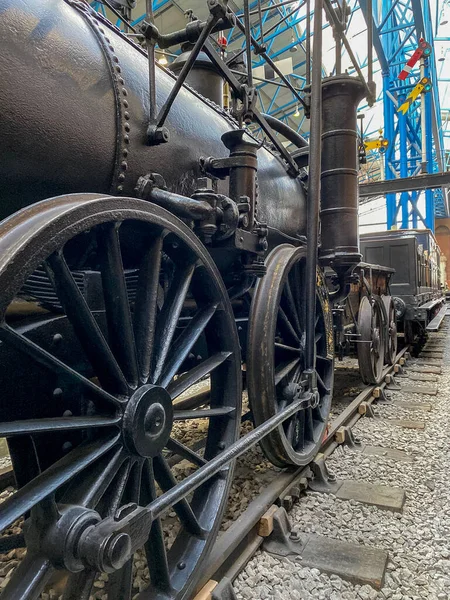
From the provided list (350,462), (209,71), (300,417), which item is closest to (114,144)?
(209,71)

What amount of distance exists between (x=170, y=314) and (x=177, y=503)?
2.29 ft

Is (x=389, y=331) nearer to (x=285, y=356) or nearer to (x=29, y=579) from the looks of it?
(x=285, y=356)

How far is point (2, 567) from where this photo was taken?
2.07 metres

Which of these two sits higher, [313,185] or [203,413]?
[313,185]

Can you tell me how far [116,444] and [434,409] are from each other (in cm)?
444

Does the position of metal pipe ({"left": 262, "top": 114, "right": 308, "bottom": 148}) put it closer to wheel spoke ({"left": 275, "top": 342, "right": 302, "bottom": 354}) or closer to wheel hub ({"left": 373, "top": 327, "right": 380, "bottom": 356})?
wheel spoke ({"left": 275, "top": 342, "right": 302, "bottom": 354})

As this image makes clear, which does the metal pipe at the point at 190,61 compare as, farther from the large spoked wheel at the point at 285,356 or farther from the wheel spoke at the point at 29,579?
the wheel spoke at the point at 29,579

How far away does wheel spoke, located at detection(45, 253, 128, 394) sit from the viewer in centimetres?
119

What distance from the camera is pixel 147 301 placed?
1545mm

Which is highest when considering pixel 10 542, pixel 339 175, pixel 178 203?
pixel 339 175

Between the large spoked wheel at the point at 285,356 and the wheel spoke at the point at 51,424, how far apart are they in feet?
A: 3.84

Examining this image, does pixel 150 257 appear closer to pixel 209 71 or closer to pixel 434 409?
pixel 209 71

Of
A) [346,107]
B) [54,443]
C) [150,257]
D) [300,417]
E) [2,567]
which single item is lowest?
[2,567]

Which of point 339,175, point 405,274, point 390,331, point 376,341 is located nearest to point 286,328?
point 339,175
